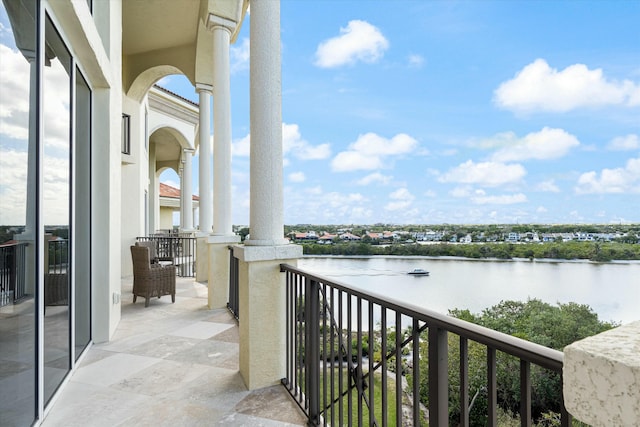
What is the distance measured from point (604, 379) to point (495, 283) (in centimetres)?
1654

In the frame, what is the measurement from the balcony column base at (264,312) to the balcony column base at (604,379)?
2.12m

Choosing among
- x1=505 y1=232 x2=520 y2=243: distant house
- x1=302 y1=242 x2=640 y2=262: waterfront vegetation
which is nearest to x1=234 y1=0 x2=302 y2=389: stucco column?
x1=302 y1=242 x2=640 y2=262: waterfront vegetation

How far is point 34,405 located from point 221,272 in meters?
2.95

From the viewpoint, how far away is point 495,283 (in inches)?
589

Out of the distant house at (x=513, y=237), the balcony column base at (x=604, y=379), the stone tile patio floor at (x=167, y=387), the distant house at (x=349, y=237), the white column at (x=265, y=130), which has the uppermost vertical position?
the white column at (x=265, y=130)

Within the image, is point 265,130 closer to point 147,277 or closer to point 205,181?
point 147,277

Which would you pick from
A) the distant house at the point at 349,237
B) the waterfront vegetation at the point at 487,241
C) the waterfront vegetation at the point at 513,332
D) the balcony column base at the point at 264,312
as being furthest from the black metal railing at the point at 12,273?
the distant house at the point at 349,237

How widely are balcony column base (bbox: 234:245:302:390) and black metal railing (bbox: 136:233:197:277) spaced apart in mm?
5974

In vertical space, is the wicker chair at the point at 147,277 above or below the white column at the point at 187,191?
below

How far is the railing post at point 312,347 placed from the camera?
210 cm

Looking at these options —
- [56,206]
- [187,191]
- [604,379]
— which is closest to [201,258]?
[56,206]

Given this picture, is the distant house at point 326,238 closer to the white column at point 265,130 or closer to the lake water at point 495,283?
the lake water at point 495,283

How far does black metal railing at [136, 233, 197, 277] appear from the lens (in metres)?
8.18

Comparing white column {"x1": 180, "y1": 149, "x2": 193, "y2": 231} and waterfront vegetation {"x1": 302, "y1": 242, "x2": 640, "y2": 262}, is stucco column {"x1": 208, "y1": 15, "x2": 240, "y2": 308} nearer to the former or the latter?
waterfront vegetation {"x1": 302, "y1": 242, "x2": 640, "y2": 262}
